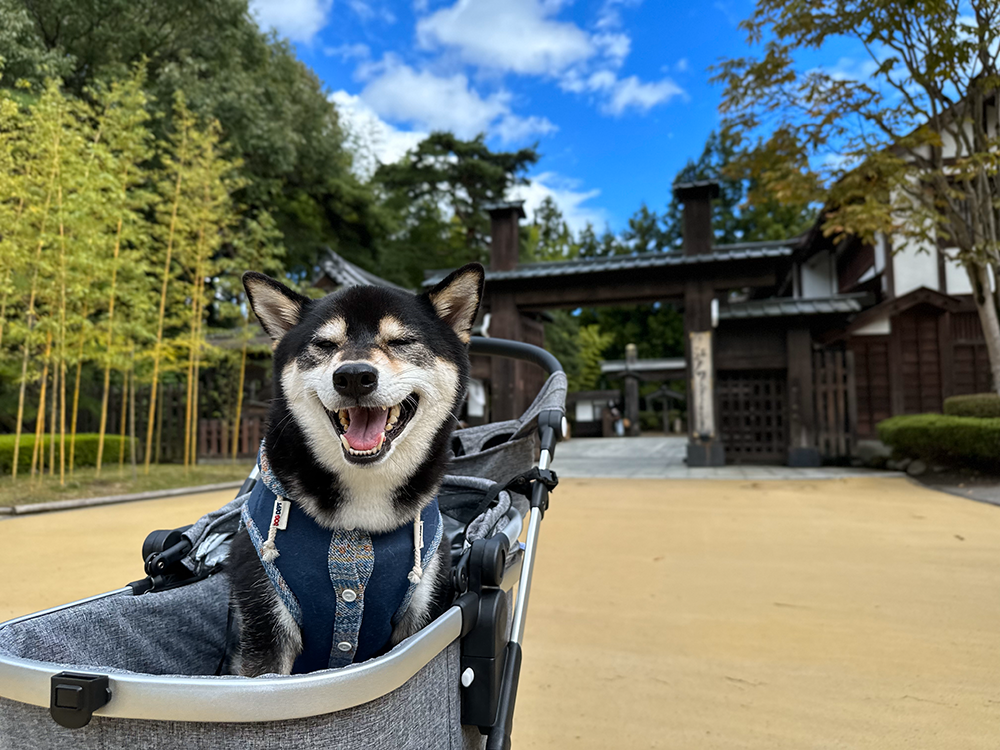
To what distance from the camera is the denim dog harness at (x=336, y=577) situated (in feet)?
3.71

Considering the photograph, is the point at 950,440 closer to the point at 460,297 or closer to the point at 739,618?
the point at 739,618

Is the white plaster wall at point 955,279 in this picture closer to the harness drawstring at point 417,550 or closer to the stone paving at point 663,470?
the stone paving at point 663,470

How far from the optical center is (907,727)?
1.82 meters

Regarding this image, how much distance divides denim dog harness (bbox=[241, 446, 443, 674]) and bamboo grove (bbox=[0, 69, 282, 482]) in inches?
162

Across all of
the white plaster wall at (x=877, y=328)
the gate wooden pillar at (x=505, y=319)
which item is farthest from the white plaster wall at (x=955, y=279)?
the gate wooden pillar at (x=505, y=319)

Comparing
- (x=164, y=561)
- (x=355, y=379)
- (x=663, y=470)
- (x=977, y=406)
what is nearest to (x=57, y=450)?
(x=164, y=561)

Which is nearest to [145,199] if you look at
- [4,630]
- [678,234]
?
[4,630]

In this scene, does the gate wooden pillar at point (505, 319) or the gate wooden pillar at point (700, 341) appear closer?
the gate wooden pillar at point (700, 341)

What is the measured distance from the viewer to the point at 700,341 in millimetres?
9656

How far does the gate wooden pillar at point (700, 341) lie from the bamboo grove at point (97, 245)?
6581 mm

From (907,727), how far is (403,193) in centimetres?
1895

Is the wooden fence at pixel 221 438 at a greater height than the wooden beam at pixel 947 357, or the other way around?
the wooden beam at pixel 947 357

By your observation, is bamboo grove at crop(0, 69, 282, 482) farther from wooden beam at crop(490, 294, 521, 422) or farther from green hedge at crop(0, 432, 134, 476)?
wooden beam at crop(490, 294, 521, 422)

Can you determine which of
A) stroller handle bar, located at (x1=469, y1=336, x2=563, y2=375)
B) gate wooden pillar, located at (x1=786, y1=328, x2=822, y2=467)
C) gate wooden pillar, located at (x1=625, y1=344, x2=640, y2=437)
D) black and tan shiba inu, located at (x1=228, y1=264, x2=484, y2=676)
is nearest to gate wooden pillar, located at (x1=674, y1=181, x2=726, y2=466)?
gate wooden pillar, located at (x1=786, y1=328, x2=822, y2=467)
